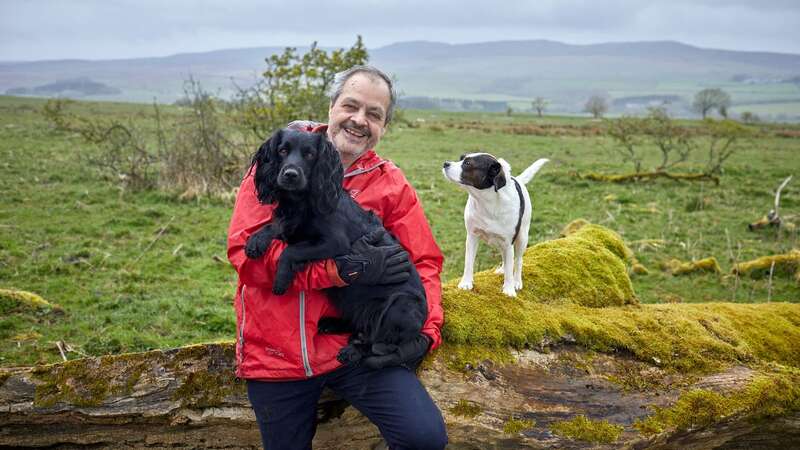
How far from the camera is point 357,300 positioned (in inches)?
136

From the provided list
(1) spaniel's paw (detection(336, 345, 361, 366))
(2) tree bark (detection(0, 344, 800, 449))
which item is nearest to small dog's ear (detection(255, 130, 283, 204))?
(1) spaniel's paw (detection(336, 345, 361, 366))

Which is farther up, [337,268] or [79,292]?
[337,268]

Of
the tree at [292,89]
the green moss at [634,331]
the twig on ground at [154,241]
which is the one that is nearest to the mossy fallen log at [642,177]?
the tree at [292,89]

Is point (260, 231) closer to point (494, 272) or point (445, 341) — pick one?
point (445, 341)

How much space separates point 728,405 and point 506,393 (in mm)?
1577

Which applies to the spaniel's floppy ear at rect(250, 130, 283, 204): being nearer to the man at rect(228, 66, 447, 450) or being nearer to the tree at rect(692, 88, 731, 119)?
the man at rect(228, 66, 447, 450)

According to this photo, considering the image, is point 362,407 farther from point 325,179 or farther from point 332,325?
point 325,179

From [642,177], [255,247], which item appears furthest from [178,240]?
[642,177]

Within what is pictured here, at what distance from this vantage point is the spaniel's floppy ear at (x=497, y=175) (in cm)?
396

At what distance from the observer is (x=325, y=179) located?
10.9 feet

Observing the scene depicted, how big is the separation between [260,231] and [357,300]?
2.48 feet

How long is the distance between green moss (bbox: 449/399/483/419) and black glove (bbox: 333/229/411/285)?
98 cm

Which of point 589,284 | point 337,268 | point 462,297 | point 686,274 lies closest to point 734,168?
point 686,274

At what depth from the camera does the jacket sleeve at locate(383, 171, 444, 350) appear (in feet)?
12.2
